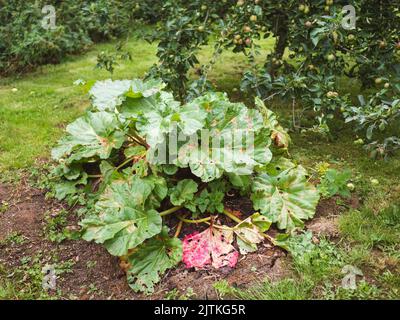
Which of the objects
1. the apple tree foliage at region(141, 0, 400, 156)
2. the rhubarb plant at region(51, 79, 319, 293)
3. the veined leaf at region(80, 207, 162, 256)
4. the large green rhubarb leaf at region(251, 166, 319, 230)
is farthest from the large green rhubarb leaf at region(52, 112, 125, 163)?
the large green rhubarb leaf at region(251, 166, 319, 230)

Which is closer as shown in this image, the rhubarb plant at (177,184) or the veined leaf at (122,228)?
the veined leaf at (122,228)

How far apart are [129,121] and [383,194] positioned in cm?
178

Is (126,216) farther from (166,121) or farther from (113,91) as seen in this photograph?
(113,91)

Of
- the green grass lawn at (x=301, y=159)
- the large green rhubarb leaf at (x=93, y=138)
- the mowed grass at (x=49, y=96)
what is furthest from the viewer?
the mowed grass at (x=49, y=96)

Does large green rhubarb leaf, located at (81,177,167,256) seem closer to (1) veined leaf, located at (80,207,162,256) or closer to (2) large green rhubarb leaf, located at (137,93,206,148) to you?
(1) veined leaf, located at (80,207,162,256)

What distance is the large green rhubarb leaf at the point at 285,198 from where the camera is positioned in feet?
9.31

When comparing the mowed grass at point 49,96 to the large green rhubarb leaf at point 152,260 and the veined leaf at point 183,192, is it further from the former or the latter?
the large green rhubarb leaf at point 152,260

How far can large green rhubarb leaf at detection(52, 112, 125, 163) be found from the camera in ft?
10.2

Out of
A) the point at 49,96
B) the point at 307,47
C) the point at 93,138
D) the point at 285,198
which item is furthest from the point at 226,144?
the point at 49,96

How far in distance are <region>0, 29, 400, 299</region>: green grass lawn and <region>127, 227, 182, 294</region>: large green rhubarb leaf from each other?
1.16ft

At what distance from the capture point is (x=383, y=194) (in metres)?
3.11

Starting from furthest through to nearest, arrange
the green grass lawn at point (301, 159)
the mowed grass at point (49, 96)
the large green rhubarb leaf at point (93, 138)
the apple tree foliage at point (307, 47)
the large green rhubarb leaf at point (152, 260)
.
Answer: the mowed grass at point (49, 96)
the apple tree foliage at point (307, 47)
the large green rhubarb leaf at point (93, 138)
the large green rhubarb leaf at point (152, 260)
the green grass lawn at point (301, 159)

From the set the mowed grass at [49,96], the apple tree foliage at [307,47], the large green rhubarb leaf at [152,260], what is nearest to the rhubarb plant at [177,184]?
the large green rhubarb leaf at [152,260]
